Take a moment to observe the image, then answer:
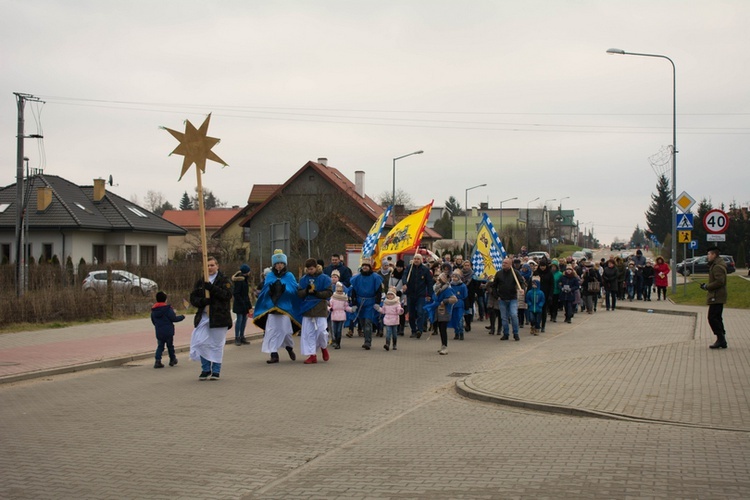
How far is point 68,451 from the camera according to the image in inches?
294

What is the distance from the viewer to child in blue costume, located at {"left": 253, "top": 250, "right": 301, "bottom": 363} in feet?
45.5

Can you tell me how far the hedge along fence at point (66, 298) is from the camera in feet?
67.6

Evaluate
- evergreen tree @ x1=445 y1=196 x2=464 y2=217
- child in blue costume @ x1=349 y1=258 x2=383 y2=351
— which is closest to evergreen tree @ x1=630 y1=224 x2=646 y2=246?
evergreen tree @ x1=445 y1=196 x2=464 y2=217

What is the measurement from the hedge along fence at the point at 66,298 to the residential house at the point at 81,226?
1698cm

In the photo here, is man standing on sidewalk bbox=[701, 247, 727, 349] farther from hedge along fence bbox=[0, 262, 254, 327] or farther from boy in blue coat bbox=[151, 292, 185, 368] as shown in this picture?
hedge along fence bbox=[0, 262, 254, 327]

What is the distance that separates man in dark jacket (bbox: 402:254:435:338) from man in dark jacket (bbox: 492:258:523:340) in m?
1.56

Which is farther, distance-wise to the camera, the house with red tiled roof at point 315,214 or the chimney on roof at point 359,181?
the chimney on roof at point 359,181

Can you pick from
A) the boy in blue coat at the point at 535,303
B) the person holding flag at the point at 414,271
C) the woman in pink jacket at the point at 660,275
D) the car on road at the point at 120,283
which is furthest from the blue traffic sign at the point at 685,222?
the car on road at the point at 120,283

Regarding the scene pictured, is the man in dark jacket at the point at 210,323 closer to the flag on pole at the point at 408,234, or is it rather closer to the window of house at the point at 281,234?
the flag on pole at the point at 408,234

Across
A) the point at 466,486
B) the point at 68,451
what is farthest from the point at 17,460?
the point at 466,486

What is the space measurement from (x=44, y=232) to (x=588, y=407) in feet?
142

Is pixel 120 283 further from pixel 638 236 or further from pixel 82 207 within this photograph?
pixel 638 236

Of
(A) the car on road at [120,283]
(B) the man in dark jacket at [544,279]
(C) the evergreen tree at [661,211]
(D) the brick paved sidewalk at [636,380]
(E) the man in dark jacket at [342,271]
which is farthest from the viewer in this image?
(C) the evergreen tree at [661,211]

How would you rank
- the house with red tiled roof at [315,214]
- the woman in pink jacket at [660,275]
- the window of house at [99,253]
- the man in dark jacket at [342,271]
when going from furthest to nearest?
the window of house at [99,253] < the house with red tiled roof at [315,214] < the woman in pink jacket at [660,275] < the man in dark jacket at [342,271]
